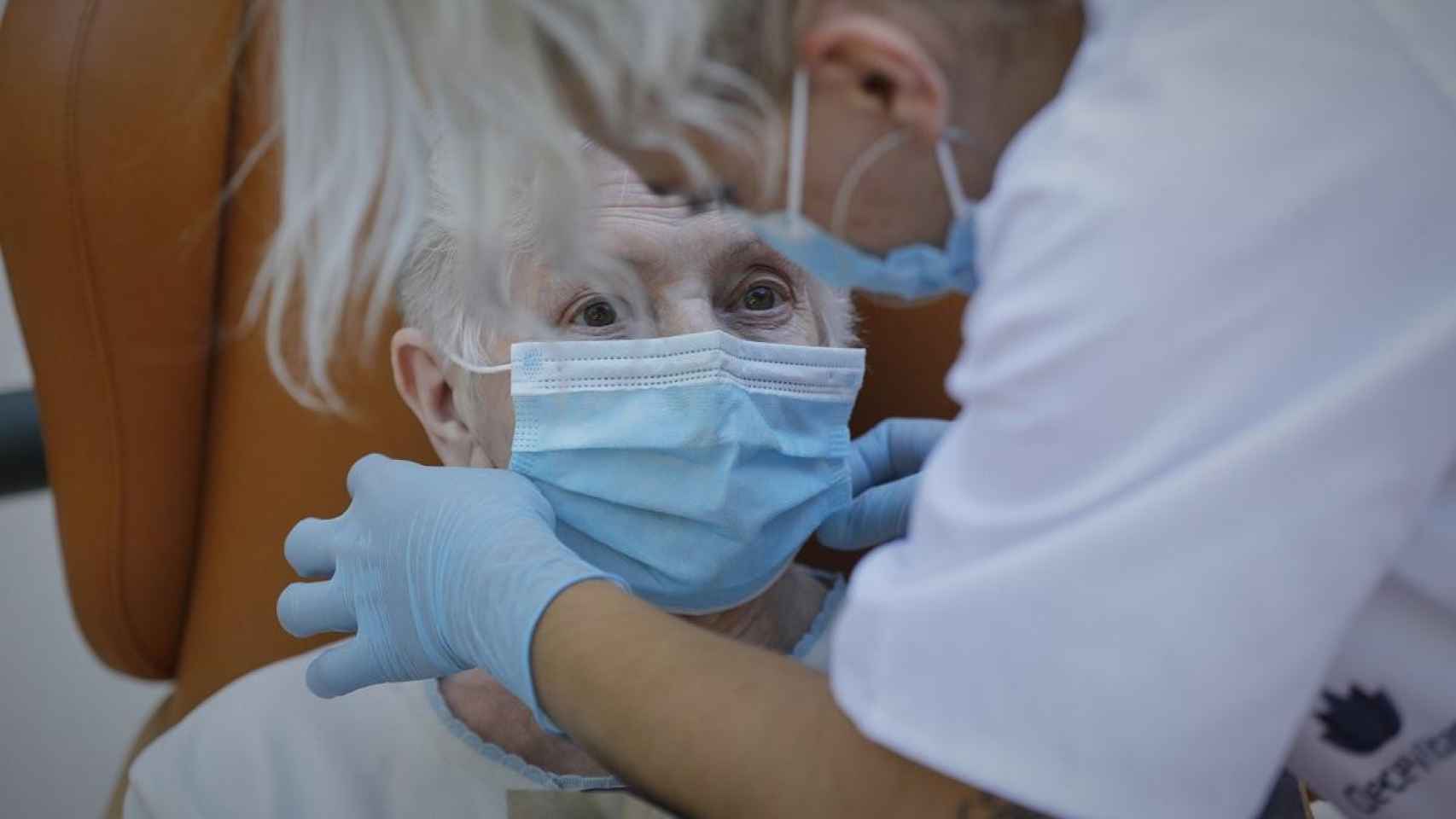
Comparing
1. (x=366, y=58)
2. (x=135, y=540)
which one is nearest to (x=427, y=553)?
(x=366, y=58)

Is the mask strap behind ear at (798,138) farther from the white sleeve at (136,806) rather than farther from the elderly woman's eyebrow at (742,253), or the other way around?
the white sleeve at (136,806)

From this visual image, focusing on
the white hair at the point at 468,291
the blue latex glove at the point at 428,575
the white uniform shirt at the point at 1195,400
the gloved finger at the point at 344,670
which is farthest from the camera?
the white hair at the point at 468,291

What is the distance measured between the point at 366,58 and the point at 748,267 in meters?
0.66

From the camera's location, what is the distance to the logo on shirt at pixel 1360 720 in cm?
83

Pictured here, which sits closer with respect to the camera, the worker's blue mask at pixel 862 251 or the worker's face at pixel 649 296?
the worker's blue mask at pixel 862 251

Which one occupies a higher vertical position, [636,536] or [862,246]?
[862,246]

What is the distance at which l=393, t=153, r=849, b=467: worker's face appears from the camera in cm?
140

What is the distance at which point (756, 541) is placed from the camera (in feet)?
4.50

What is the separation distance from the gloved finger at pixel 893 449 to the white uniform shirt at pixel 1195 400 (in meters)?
0.93

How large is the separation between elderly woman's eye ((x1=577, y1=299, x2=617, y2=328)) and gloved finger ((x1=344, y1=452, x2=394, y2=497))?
0.84 feet

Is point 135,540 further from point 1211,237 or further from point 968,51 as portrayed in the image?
point 1211,237

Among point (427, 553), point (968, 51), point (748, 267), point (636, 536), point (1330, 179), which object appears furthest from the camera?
point (748, 267)

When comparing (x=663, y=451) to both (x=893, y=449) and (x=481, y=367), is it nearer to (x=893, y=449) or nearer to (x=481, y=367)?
(x=481, y=367)

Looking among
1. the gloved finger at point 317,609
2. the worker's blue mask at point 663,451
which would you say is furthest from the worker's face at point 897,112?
the gloved finger at point 317,609
